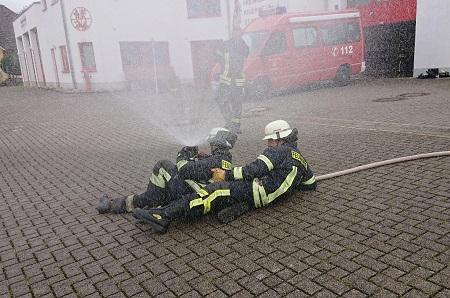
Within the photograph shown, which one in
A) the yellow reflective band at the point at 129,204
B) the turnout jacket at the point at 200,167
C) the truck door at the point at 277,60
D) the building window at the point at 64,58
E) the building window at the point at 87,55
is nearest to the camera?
the turnout jacket at the point at 200,167

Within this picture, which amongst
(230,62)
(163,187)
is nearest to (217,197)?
(163,187)

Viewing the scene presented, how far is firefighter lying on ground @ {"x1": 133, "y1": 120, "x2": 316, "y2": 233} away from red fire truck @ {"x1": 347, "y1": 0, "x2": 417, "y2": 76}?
14.7 metres

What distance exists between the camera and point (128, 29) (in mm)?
21625

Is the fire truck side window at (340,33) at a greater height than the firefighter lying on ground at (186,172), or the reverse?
the fire truck side window at (340,33)

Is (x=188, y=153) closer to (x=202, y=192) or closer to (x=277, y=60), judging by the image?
(x=202, y=192)

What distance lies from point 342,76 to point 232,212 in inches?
520

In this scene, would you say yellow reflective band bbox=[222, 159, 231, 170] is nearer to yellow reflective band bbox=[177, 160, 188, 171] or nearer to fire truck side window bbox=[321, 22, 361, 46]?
yellow reflective band bbox=[177, 160, 188, 171]

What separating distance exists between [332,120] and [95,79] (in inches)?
676

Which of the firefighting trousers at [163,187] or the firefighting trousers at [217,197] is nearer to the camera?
the firefighting trousers at [217,197]

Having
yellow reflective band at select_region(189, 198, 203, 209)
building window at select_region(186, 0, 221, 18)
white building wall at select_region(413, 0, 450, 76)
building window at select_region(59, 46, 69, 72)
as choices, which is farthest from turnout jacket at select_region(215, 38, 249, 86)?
building window at select_region(59, 46, 69, 72)

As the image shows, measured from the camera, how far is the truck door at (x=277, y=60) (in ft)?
43.8

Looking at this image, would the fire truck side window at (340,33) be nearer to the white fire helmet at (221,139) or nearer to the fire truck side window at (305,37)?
the fire truck side window at (305,37)

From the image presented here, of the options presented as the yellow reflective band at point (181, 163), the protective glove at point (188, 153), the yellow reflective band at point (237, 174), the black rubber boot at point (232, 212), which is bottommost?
the black rubber boot at point (232, 212)

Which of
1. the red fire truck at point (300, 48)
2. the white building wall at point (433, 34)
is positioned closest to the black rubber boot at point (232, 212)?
the red fire truck at point (300, 48)
